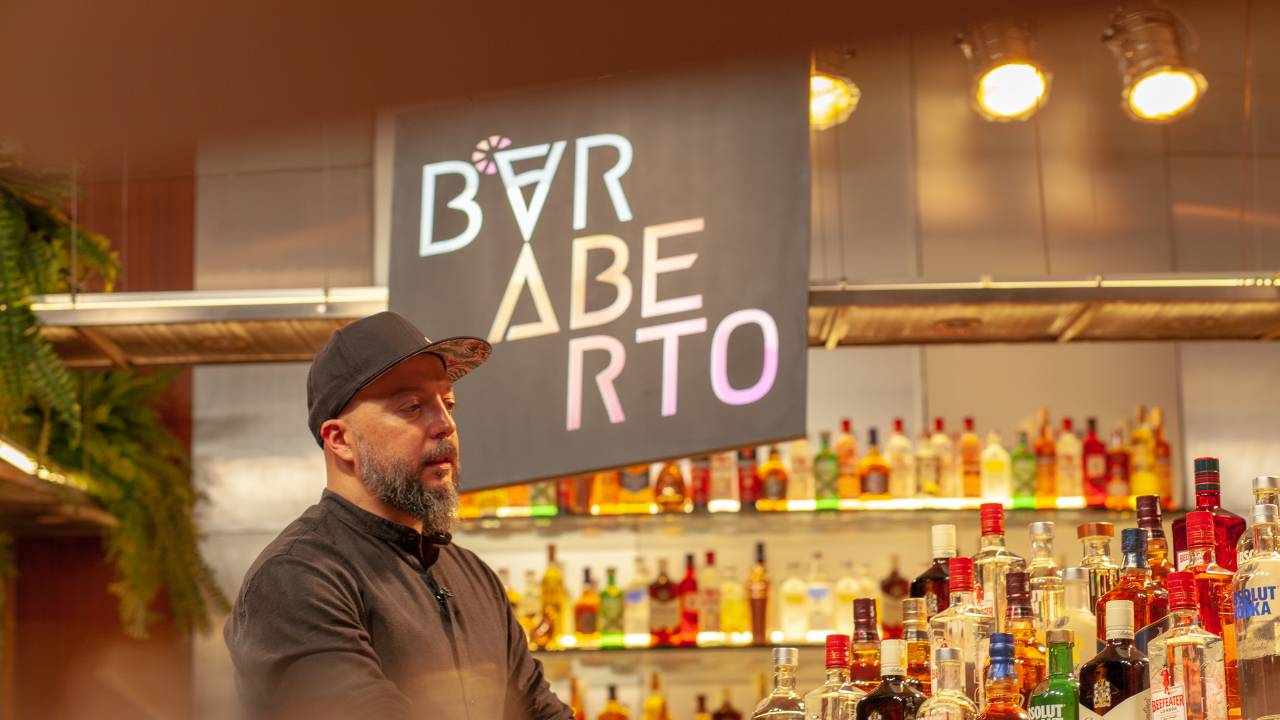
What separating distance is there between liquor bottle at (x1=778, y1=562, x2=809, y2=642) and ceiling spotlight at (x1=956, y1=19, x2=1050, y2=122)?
1711 millimetres

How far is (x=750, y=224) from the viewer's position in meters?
3.43

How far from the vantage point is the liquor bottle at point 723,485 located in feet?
16.5

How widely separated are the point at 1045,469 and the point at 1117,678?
3587 millimetres

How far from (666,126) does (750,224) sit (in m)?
0.36

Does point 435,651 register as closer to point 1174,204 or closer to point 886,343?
point 886,343

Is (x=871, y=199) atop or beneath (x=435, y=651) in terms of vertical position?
atop

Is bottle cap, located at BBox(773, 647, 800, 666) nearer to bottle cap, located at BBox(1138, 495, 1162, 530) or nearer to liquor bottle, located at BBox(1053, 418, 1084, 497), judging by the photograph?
bottle cap, located at BBox(1138, 495, 1162, 530)

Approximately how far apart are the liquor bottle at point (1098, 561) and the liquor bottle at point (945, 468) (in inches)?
124

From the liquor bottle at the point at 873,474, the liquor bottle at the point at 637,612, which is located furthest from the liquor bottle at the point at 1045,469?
the liquor bottle at the point at 637,612

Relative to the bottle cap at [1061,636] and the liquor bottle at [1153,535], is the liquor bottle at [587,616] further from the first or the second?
the bottle cap at [1061,636]

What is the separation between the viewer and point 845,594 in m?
5.02

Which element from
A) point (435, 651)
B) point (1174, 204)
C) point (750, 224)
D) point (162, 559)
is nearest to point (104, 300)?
point (162, 559)

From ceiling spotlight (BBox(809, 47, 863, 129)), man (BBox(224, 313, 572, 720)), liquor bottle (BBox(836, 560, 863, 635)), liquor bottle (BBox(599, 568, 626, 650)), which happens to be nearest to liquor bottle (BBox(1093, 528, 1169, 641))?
man (BBox(224, 313, 572, 720))

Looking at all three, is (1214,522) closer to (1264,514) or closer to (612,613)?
(1264,514)
